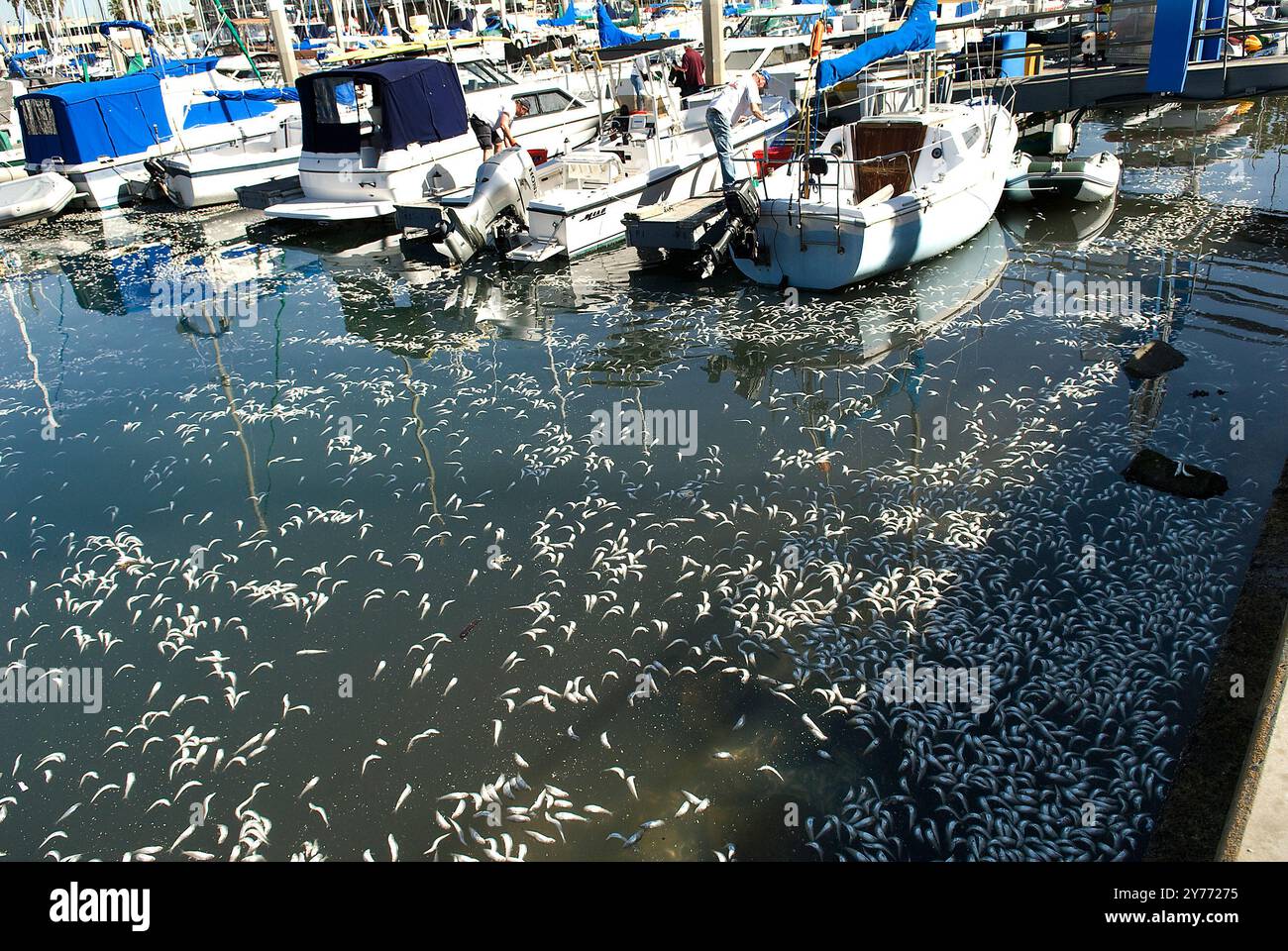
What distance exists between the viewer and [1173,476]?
892 centimetres

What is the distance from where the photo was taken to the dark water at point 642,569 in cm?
600

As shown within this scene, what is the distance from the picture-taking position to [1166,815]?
536 cm

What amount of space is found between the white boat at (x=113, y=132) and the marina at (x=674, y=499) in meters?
7.15

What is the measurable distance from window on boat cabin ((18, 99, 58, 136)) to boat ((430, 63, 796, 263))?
15401mm

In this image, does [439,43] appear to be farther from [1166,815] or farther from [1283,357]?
[1166,815]

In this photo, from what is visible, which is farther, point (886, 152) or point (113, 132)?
point (113, 132)

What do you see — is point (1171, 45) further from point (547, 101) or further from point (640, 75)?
point (547, 101)

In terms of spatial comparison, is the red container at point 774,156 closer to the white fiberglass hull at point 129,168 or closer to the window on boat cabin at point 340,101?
the window on boat cabin at point 340,101

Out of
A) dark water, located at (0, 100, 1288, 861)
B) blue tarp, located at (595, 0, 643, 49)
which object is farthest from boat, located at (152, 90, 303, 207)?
dark water, located at (0, 100, 1288, 861)

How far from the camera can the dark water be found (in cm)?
600

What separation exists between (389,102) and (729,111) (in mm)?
7795

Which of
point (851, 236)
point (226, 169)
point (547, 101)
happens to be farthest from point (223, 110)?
point (851, 236)

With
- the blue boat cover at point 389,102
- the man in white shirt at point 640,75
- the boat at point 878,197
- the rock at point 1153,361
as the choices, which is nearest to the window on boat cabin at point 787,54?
the man in white shirt at point 640,75

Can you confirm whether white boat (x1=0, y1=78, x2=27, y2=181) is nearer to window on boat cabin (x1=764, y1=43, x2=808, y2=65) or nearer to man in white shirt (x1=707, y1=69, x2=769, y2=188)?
man in white shirt (x1=707, y1=69, x2=769, y2=188)
